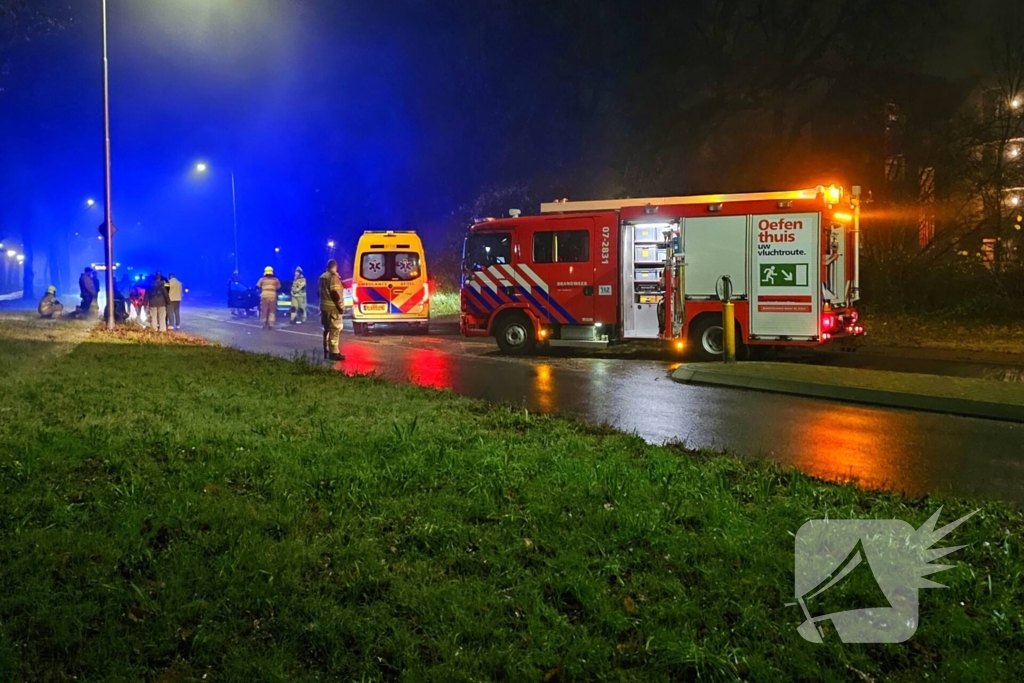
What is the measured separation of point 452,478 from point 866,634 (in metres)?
2.97

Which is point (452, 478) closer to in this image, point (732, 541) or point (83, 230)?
point (732, 541)

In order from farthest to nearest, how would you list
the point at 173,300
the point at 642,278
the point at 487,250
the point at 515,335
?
the point at 173,300, the point at 487,250, the point at 515,335, the point at 642,278

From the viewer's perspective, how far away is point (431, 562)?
14.7 ft

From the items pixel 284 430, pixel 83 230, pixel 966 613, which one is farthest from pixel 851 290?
pixel 83 230

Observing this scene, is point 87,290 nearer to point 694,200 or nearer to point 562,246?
point 562,246

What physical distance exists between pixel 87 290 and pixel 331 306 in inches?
569

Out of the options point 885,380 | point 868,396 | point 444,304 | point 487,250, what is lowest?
point 868,396

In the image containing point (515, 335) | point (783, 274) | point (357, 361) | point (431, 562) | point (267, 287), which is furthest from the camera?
point (267, 287)

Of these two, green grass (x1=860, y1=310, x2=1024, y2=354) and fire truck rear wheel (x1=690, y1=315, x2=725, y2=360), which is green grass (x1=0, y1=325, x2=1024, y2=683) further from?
green grass (x1=860, y1=310, x2=1024, y2=354)

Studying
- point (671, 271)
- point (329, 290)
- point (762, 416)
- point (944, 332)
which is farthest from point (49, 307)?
point (944, 332)

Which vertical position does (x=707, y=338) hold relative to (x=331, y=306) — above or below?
below

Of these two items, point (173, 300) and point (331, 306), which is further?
point (173, 300)

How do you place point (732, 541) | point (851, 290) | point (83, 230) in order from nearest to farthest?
point (732, 541), point (851, 290), point (83, 230)

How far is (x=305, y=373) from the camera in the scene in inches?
472
